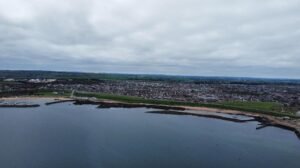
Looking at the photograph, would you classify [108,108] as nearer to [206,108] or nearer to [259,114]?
[206,108]

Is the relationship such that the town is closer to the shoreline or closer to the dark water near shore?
the shoreline

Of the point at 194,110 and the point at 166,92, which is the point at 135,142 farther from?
the point at 166,92

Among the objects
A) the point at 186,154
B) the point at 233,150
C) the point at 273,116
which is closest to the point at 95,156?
the point at 186,154

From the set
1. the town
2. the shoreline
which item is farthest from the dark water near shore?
the town

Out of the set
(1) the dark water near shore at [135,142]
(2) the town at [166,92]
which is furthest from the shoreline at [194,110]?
(2) the town at [166,92]

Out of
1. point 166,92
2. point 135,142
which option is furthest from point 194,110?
point 166,92

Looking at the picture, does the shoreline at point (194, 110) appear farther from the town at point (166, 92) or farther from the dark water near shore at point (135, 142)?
the town at point (166, 92)

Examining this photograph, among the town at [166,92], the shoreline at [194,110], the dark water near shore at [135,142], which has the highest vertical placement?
the town at [166,92]

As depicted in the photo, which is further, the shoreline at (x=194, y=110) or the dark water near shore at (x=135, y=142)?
the shoreline at (x=194, y=110)
